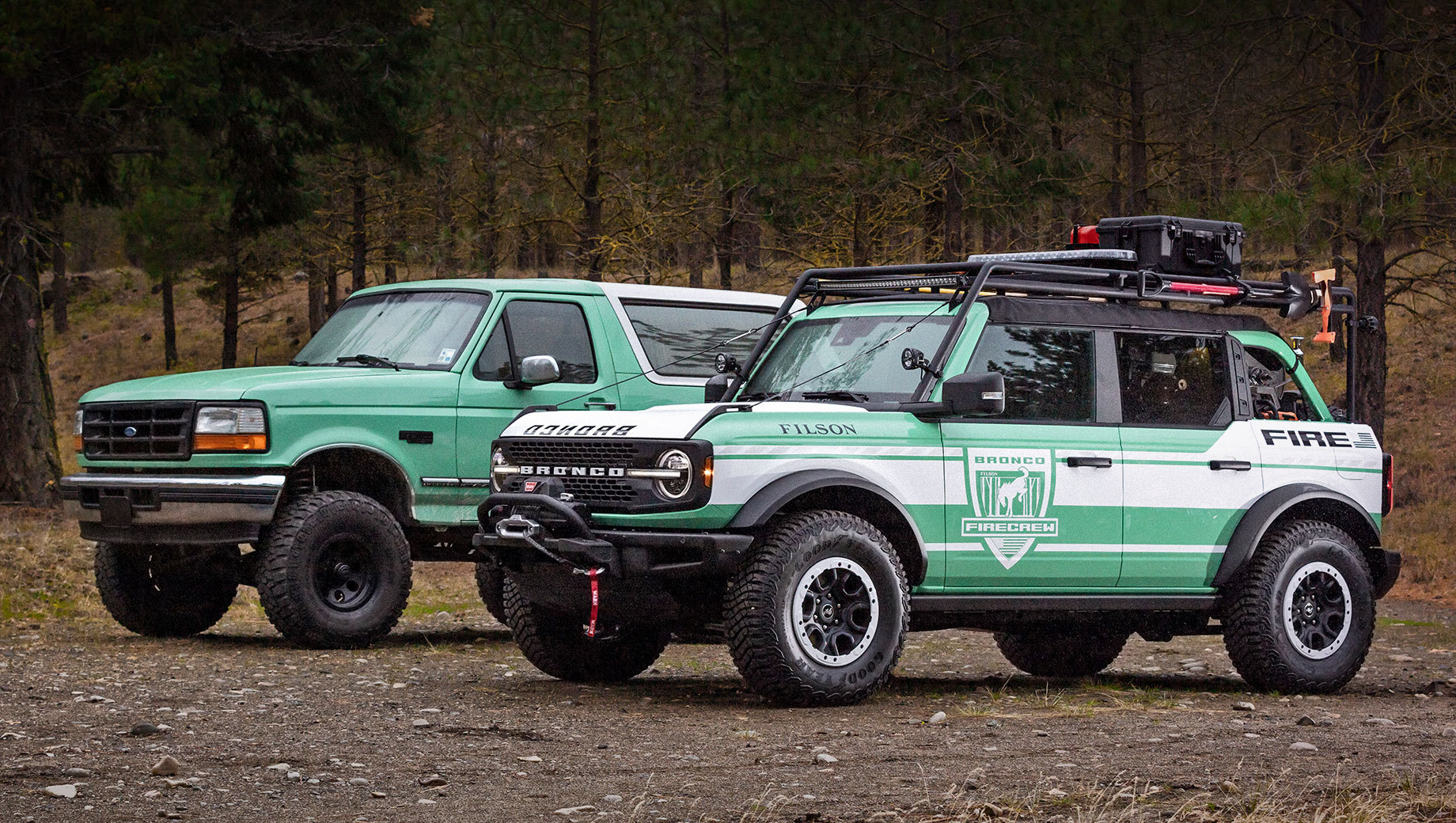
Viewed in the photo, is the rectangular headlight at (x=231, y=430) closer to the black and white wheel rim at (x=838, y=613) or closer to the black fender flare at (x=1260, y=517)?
the black and white wheel rim at (x=838, y=613)

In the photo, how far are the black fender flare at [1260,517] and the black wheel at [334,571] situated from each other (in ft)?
15.8

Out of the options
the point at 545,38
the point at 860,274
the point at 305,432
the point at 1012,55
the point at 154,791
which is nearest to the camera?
the point at 154,791

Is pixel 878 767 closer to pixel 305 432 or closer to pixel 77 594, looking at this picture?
pixel 305 432

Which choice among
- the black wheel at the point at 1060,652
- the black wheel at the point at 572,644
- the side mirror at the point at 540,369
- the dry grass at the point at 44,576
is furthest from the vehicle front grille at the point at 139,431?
the black wheel at the point at 1060,652

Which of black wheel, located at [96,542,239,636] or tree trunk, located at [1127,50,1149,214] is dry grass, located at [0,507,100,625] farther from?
tree trunk, located at [1127,50,1149,214]

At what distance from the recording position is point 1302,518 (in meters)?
9.35

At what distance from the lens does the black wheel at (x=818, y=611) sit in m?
7.41

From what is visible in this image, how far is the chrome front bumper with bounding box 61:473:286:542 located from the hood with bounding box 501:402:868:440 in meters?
2.31

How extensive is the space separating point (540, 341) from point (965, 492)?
12.5ft

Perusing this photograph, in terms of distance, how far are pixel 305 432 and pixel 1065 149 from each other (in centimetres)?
1338

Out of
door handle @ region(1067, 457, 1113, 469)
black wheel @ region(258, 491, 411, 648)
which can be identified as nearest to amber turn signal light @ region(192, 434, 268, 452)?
black wheel @ region(258, 491, 411, 648)

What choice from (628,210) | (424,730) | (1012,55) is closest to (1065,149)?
(1012,55)

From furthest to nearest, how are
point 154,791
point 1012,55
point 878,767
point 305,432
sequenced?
point 1012,55 < point 305,432 < point 878,767 < point 154,791

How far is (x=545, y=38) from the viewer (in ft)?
74.3
